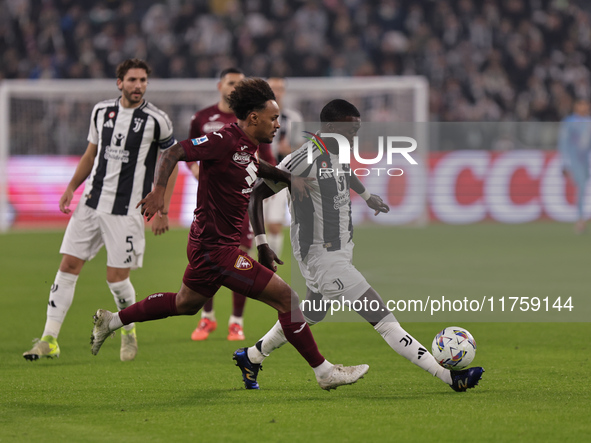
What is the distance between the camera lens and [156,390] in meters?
5.57

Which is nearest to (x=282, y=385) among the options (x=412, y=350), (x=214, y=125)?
(x=412, y=350)

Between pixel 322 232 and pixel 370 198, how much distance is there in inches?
17.2

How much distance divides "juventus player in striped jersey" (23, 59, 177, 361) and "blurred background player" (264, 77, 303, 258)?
2.28 m

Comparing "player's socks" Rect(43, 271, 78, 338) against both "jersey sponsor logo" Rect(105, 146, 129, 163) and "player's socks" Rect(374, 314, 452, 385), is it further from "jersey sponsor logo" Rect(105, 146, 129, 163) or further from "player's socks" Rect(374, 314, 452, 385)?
"player's socks" Rect(374, 314, 452, 385)

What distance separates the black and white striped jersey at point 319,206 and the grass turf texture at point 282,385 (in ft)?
2.90

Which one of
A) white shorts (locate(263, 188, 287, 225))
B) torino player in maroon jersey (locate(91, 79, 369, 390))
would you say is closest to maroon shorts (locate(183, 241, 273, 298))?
torino player in maroon jersey (locate(91, 79, 369, 390))

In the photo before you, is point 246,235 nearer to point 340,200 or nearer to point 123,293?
point 123,293

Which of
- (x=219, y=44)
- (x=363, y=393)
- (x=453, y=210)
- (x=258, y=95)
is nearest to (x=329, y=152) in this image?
(x=258, y=95)

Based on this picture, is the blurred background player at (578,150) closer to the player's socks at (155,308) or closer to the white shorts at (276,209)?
the white shorts at (276,209)

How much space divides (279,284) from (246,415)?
2.66 feet

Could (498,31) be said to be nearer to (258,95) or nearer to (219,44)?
(219,44)

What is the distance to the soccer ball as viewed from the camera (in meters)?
5.44

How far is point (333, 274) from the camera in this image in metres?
5.50

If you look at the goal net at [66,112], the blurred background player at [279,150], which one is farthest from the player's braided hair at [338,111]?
the goal net at [66,112]
